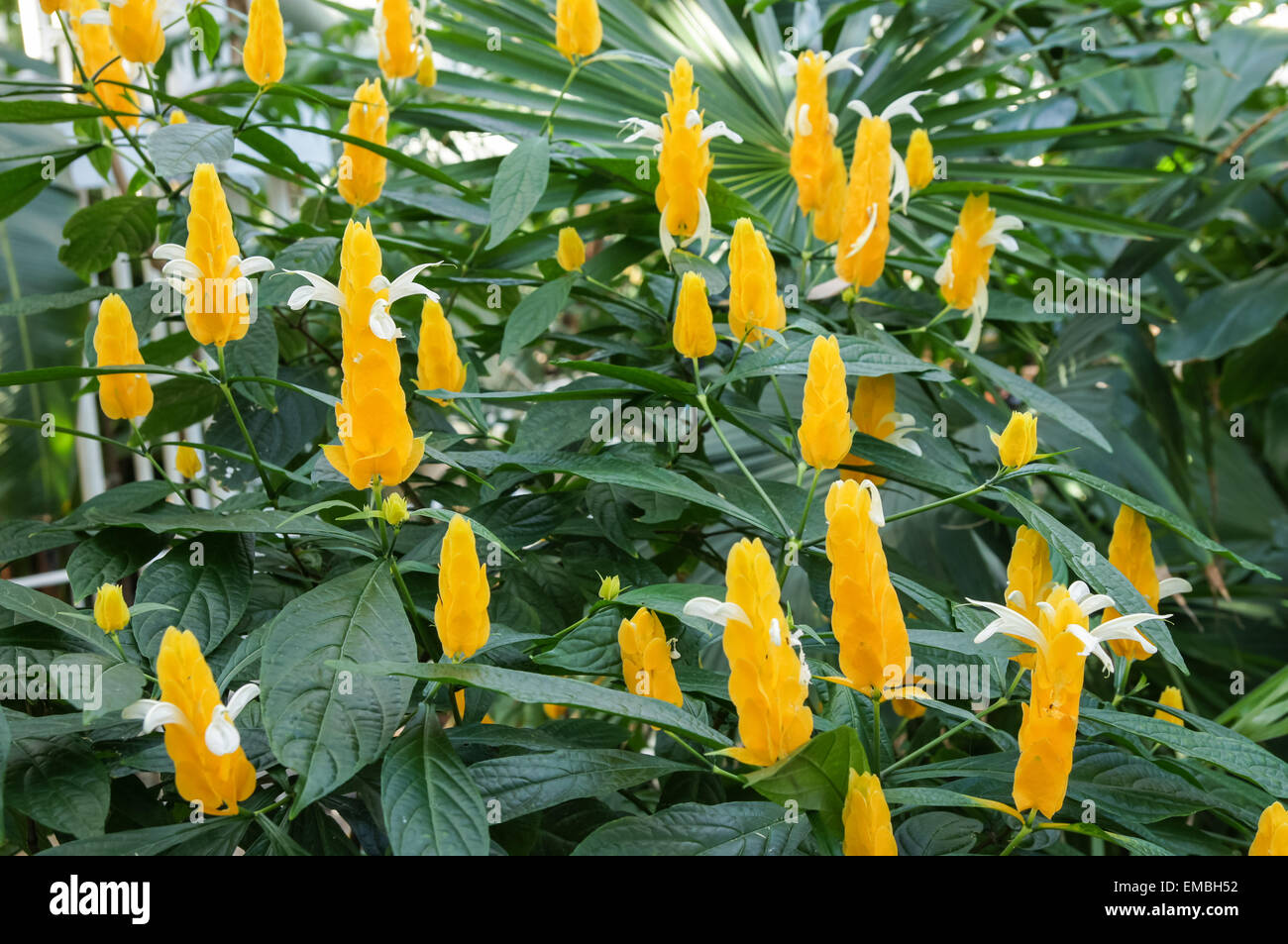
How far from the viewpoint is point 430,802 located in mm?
474

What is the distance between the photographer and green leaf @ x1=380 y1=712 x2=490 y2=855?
454mm

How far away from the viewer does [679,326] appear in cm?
75

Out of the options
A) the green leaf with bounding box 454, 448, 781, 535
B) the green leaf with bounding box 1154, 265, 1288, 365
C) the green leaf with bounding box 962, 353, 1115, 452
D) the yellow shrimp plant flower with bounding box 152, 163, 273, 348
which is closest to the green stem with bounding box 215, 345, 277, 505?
the yellow shrimp plant flower with bounding box 152, 163, 273, 348

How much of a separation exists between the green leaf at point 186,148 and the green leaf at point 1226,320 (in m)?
1.30

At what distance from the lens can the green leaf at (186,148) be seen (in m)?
0.73

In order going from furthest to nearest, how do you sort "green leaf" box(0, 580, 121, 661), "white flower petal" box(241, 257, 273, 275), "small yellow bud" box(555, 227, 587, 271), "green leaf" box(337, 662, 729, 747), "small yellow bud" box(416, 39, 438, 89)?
1. "small yellow bud" box(416, 39, 438, 89)
2. "small yellow bud" box(555, 227, 587, 271)
3. "white flower petal" box(241, 257, 273, 275)
4. "green leaf" box(0, 580, 121, 661)
5. "green leaf" box(337, 662, 729, 747)

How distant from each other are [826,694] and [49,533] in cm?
57

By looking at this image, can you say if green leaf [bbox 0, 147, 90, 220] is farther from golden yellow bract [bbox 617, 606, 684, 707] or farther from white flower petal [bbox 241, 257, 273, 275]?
golden yellow bract [bbox 617, 606, 684, 707]

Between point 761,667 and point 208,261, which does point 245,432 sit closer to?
point 208,261

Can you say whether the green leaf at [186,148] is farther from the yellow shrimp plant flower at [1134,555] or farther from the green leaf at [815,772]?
the yellow shrimp plant flower at [1134,555]

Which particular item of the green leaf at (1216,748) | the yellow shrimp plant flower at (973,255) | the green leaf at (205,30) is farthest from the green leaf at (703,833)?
the green leaf at (205,30)

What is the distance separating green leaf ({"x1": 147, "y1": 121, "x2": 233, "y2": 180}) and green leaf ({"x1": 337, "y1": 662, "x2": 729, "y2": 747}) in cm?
47
